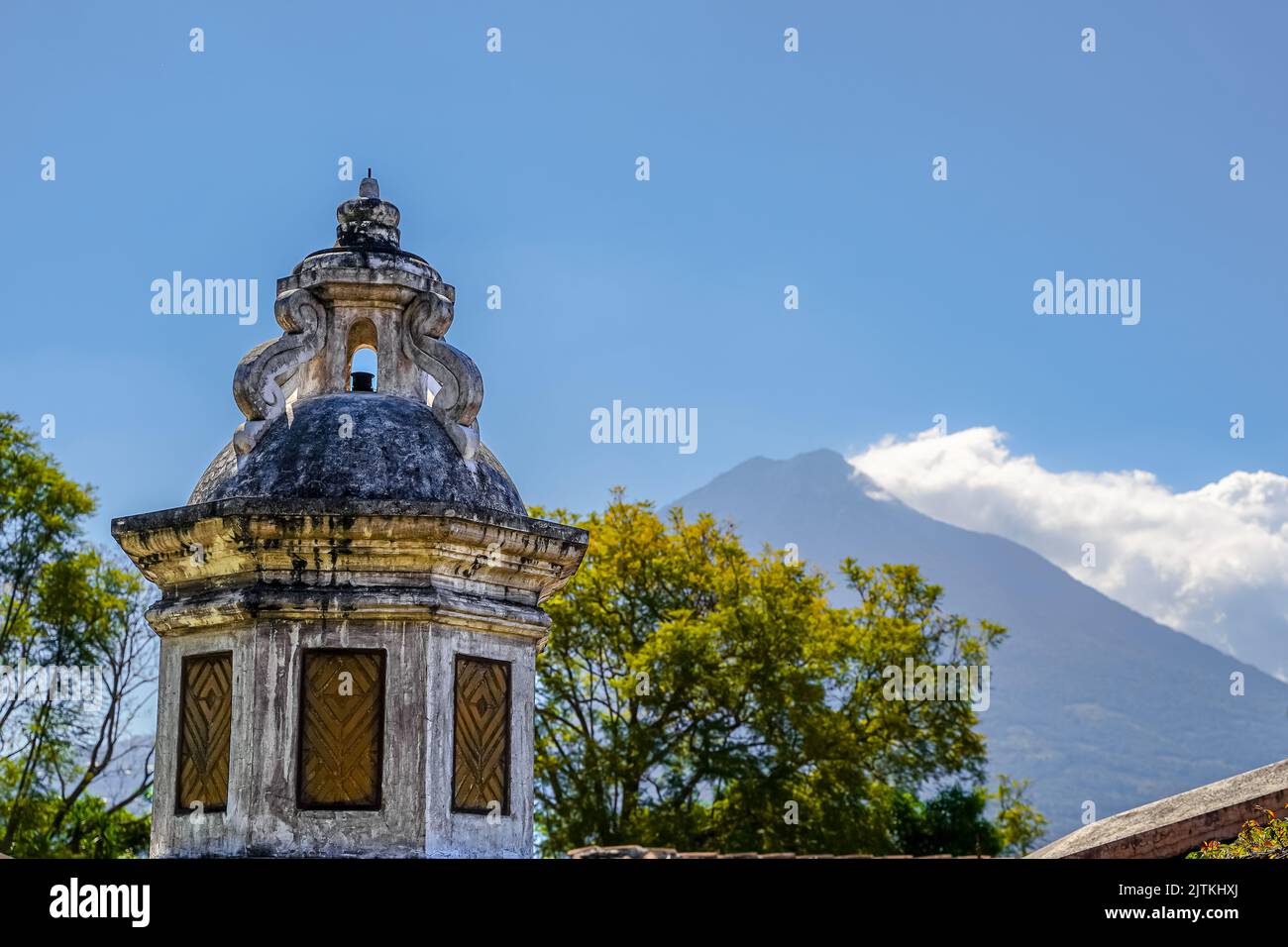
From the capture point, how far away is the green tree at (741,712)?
2853 cm

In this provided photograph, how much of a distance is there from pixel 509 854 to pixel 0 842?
23144 mm

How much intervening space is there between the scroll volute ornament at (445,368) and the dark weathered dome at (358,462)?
2.5 inches

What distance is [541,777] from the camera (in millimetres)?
30156

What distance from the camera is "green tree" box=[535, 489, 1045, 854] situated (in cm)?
2853

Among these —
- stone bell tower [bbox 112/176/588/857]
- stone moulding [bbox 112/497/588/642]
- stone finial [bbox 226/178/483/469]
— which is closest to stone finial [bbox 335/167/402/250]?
stone finial [bbox 226/178/483/469]

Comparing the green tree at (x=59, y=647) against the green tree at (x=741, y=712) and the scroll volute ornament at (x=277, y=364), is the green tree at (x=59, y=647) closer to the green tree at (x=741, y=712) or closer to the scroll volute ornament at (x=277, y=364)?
the green tree at (x=741, y=712)

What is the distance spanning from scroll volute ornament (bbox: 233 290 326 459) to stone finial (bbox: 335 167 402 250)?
0.35 meters

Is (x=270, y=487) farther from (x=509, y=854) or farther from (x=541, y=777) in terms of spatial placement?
(x=541, y=777)

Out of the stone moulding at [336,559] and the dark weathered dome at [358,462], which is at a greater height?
the dark weathered dome at [358,462]

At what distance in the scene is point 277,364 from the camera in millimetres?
6957

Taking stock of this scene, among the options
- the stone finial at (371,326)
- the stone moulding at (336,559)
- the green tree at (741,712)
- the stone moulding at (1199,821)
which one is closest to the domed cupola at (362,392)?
the stone finial at (371,326)

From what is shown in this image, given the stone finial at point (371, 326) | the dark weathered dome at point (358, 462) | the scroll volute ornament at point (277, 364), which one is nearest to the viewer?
the dark weathered dome at point (358, 462)

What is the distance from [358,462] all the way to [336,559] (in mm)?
446
